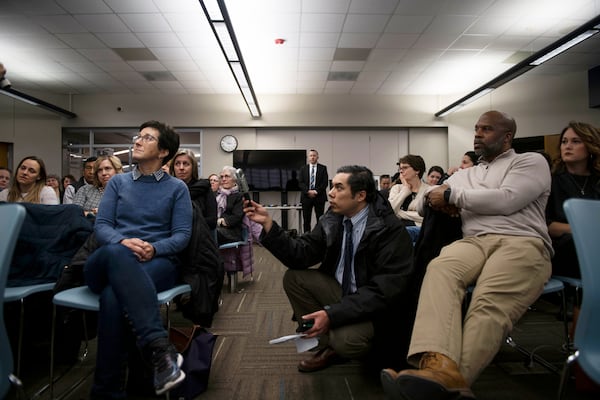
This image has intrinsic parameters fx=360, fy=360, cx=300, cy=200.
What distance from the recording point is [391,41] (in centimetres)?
509

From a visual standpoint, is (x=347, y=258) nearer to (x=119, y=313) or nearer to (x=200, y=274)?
(x=200, y=274)

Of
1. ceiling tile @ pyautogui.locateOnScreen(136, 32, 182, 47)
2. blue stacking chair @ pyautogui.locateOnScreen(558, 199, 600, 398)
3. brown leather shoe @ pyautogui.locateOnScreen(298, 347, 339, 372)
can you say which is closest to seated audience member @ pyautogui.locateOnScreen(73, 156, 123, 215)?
A: brown leather shoe @ pyautogui.locateOnScreen(298, 347, 339, 372)

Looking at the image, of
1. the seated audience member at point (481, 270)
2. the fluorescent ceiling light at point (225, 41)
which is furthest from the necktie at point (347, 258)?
the fluorescent ceiling light at point (225, 41)

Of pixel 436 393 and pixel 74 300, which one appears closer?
pixel 436 393

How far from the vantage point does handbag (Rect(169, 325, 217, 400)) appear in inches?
60.3

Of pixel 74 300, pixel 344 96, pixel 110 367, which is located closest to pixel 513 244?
pixel 110 367

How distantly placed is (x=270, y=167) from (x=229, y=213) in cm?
415

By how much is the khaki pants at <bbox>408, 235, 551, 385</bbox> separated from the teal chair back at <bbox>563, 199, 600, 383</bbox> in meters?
0.33

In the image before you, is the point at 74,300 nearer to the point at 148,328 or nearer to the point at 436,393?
A: the point at 148,328

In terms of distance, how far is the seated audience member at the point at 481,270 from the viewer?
3.90ft

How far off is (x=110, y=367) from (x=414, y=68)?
244 inches

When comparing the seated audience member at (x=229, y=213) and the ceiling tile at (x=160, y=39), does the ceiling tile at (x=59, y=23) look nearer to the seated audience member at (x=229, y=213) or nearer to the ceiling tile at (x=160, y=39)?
the ceiling tile at (x=160, y=39)

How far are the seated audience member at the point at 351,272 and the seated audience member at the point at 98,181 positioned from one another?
1864mm

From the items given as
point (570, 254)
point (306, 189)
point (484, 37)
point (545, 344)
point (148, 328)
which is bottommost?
point (545, 344)
